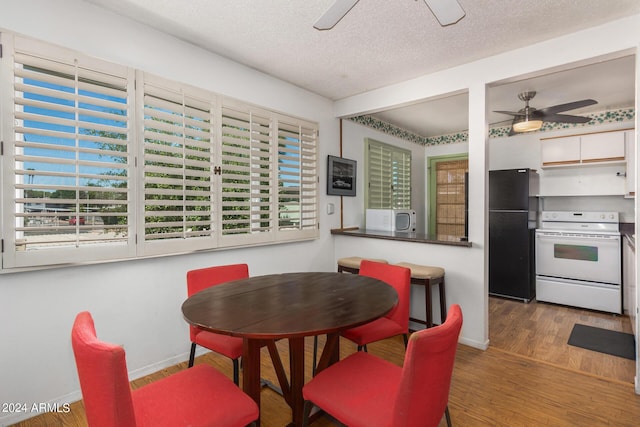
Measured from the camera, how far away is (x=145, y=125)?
7.24ft

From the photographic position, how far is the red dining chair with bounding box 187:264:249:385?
1.76 meters

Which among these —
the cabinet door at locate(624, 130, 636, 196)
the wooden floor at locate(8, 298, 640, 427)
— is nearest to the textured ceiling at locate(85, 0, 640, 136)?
the cabinet door at locate(624, 130, 636, 196)

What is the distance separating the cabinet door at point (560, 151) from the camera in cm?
399

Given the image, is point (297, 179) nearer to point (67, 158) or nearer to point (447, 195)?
point (67, 158)

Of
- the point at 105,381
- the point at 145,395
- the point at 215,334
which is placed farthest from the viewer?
the point at 215,334

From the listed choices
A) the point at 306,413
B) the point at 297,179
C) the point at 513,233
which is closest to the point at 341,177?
the point at 297,179

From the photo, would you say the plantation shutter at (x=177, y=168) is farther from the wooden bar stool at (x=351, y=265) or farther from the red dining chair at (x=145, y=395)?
the wooden bar stool at (x=351, y=265)

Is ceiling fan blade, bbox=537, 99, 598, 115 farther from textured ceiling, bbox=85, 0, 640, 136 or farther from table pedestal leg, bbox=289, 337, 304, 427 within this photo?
table pedestal leg, bbox=289, 337, 304, 427

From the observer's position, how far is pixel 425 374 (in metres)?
0.99

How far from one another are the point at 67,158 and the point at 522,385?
3281mm

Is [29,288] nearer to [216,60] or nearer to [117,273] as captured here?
[117,273]

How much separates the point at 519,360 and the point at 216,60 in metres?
3.48

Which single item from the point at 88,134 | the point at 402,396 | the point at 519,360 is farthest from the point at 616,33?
the point at 88,134

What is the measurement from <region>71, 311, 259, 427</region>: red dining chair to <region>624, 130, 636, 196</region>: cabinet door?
4.38 m
